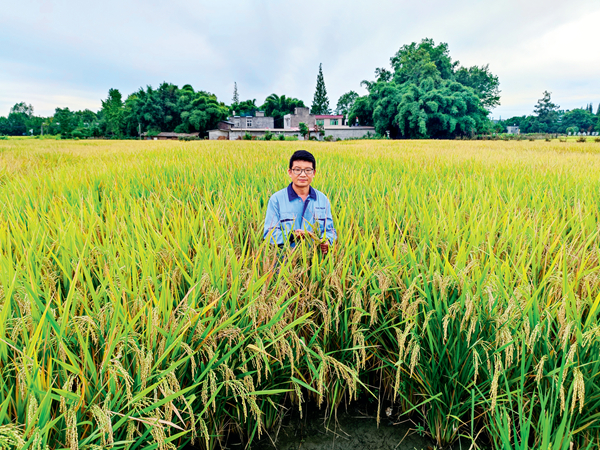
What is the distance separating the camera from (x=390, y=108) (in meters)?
36.7

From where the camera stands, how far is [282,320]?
4.04 feet

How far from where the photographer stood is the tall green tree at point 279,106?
2237 inches

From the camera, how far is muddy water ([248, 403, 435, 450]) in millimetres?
1322

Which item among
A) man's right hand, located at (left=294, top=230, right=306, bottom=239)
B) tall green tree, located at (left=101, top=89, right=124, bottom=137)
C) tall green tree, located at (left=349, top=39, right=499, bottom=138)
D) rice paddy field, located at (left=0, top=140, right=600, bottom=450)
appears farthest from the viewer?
tall green tree, located at (left=101, top=89, right=124, bottom=137)

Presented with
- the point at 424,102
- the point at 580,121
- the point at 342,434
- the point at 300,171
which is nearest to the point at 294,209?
the point at 300,171

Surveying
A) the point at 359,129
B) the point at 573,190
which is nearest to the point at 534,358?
the point at 573,190

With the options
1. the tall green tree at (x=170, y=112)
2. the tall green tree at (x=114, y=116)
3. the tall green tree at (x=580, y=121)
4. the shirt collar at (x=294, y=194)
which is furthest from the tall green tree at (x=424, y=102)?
the tall green tree at (x=580, y=121)

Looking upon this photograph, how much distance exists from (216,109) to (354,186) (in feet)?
158

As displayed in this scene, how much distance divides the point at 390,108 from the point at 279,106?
2693cm

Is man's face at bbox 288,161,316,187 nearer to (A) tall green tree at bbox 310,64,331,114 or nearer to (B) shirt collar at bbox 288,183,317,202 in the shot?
(B) shirt collar at bbox 288,183,317,202

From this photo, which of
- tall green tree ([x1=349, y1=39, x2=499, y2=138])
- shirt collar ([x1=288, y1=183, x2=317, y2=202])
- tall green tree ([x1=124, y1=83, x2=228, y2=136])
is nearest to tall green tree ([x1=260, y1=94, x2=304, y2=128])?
tall green tree ([x1=124, y1=83, x2=228, y2=136])

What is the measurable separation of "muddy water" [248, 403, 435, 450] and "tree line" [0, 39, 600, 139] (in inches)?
1376

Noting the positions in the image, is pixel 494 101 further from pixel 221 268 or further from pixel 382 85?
pixel 221 268

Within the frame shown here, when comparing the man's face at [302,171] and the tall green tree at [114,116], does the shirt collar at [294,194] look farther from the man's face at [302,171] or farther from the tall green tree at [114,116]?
the tall green tree at [114,116]
